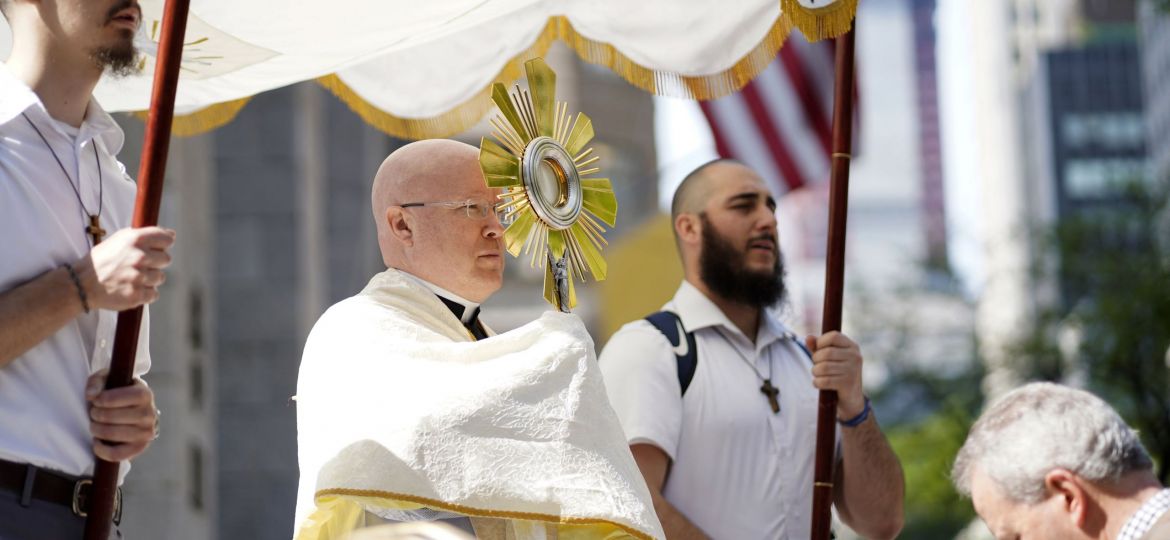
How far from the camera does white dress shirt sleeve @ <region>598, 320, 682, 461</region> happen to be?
5262 mm

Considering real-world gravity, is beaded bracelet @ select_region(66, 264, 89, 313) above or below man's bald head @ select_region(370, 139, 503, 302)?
below

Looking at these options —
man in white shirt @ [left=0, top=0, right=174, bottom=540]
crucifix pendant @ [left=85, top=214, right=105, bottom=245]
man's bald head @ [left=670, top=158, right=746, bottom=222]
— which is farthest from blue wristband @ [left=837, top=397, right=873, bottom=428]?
crucifix pendant @ [left=85, top=214, right=105, bottom=245]

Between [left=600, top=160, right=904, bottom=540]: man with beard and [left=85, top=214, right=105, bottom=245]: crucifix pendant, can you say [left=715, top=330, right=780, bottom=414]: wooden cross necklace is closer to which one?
[left=600, top=160, right=904, bottom=540]: man with beard

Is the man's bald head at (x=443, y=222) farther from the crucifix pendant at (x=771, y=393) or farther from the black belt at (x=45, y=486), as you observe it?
the crucifix pendant at (x=771, y=393)

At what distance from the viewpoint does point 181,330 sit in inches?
396

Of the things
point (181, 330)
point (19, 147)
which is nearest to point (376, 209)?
point (19, 147)

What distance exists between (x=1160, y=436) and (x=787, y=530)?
41.4ft

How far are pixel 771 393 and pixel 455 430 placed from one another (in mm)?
1846

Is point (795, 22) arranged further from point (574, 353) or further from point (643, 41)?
point (574, 353)

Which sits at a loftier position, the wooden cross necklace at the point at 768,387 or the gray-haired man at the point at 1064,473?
the wooden cross necklace at the point at 768,387

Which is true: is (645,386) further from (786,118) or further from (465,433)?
(786,118)

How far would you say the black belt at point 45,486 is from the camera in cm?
356

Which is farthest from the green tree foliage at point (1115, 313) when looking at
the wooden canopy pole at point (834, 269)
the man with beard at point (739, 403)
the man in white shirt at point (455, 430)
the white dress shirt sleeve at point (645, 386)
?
the man in white shirt at point (455, 430)

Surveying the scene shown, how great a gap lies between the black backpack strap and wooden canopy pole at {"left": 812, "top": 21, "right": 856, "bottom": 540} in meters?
0.58
